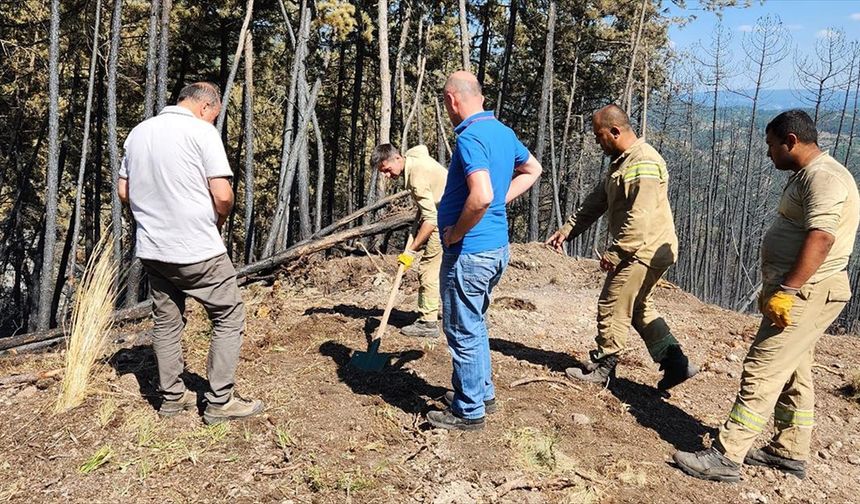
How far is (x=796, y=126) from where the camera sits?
113 inches

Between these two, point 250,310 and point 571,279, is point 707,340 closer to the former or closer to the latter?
point 571,279

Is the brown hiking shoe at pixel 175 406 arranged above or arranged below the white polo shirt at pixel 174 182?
below

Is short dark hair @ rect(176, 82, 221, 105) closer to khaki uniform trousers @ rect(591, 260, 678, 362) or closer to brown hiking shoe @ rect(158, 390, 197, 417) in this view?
brown hiking shoe @ rect(158, 390, 197, 417)

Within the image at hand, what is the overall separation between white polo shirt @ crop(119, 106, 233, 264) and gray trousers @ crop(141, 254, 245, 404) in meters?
0.11

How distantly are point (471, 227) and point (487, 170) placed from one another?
29 centimetres

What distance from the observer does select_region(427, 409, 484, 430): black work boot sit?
132 inches

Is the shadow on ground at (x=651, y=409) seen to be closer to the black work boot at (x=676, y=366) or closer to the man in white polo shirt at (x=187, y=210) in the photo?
the black work boot at (x=676, y=366)

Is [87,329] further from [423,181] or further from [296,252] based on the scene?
[296,252]

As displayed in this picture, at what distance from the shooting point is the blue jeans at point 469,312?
305 centimetres

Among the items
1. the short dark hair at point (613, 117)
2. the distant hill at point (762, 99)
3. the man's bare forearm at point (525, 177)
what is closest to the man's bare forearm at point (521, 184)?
the man's bare forearm at point (525, 177)

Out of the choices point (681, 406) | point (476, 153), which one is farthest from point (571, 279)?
point (476, 153)

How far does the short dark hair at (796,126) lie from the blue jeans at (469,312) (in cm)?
152

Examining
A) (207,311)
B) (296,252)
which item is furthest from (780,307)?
(296,252)

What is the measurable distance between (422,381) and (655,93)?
69.0ft
